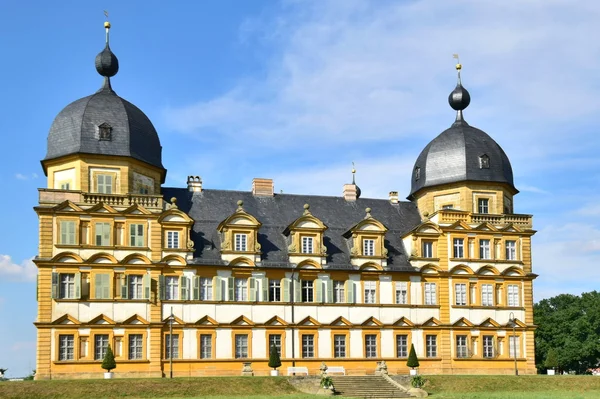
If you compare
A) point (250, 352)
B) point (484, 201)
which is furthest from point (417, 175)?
point (250, 352)

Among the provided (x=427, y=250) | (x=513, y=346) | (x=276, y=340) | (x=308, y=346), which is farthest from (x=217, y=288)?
(x=513, y=346)

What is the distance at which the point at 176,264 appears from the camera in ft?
183

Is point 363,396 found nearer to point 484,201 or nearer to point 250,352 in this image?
point 250,352

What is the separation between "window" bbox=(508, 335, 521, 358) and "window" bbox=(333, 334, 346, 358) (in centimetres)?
1044

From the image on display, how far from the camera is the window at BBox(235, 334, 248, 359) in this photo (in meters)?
56.4

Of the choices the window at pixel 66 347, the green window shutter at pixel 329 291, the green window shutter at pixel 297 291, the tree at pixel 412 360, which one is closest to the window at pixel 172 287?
the window at pixel 66 347

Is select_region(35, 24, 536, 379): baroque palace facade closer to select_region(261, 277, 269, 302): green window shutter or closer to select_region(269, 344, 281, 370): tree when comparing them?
select_region(261, 277, 269, 302): green window shutter

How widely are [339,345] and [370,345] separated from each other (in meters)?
1.91

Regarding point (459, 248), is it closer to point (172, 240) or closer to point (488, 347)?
point (488, 347)

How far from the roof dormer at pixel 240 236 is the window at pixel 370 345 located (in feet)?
26.7

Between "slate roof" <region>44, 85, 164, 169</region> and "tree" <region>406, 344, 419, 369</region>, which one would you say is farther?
"tree" <region>406, 344, 419, 369</region>

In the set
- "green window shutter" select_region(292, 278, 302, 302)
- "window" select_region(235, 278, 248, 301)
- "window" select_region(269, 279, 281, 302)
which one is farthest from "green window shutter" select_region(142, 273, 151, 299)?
"green window shutter" select_region(292, 278, 302, 302)

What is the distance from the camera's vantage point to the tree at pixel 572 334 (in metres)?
76.5

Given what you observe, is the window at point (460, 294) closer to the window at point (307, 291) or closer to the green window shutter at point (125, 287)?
the window at point (307, 291)
